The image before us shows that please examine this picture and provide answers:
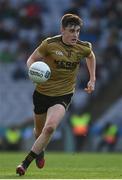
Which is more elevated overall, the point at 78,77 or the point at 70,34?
the point at 70,34

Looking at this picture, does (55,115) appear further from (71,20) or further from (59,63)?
(71,20)

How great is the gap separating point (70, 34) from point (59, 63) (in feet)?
1.51

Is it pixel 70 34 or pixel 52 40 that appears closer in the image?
pixel 70 34

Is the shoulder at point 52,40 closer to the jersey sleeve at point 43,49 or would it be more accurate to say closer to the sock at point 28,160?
the jersey sleeve at point 43,49

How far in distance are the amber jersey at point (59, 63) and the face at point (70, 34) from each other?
116 millimetres

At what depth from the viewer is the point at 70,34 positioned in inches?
404

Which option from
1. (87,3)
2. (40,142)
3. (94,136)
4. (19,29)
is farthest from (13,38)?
(40,142)

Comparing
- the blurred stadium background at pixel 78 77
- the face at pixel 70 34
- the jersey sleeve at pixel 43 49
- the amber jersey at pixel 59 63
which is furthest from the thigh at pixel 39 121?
the blurred stadium background at pixel 78 77

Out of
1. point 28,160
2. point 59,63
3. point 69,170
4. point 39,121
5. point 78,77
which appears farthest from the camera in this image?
point 78,77

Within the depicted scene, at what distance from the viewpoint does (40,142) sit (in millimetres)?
9805

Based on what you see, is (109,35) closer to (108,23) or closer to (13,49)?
(108,23)

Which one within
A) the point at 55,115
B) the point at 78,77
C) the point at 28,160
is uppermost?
the point at 55,115

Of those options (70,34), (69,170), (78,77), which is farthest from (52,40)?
(78,77)

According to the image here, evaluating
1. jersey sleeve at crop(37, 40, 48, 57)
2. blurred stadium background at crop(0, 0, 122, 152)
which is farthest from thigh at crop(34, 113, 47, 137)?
blurred stadium background at crop(0, 0, 122, 152)
